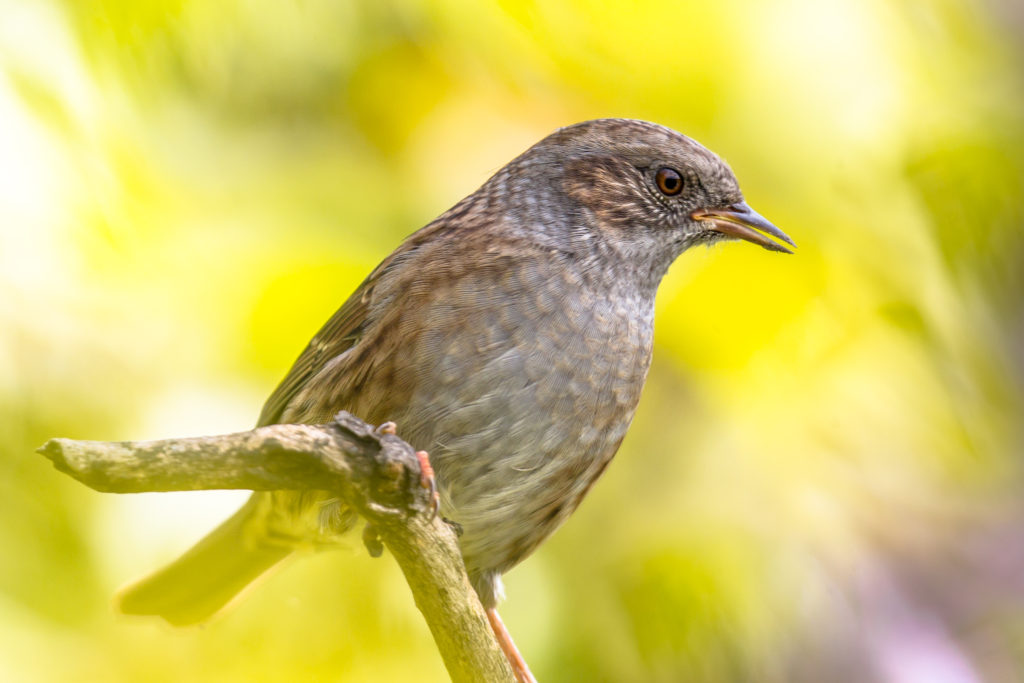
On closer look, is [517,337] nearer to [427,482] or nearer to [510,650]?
[427,482]

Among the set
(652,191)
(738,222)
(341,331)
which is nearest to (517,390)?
(341,331)

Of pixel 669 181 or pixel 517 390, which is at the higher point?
pixel 669 181

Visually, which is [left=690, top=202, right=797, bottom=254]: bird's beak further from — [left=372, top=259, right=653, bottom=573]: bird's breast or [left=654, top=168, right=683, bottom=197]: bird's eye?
[left=372, top=259, right=653, bottom=573]: bird's breast

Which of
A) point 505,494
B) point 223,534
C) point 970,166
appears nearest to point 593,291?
point 505,494

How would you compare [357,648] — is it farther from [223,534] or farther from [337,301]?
[337,301]

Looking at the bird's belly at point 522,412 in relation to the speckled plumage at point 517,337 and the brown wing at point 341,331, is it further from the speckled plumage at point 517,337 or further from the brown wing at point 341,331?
the brown wing at point 341,331

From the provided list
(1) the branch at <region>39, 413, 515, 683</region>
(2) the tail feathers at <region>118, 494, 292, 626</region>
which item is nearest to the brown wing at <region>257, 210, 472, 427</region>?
(2) the tail feathers at <region>118, 494, 292, 626</region>
